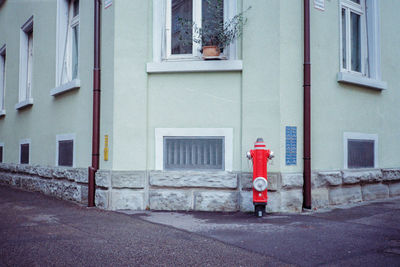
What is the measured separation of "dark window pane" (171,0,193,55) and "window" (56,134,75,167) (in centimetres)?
280

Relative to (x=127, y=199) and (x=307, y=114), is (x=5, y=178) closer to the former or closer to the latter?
(x=127, y=199)

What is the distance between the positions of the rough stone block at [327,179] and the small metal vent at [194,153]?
63.0 inches

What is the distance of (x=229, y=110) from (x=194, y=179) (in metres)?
1.27

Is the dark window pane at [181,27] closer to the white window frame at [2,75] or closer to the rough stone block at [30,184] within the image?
the rough stone block at [30,184]

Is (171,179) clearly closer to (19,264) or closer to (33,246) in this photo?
(33,246)

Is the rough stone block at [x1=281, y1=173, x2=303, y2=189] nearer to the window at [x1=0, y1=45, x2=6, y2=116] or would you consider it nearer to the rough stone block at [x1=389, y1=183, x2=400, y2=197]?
the rough stone block at [x1=389, y1=183, x2=400, y2=197]

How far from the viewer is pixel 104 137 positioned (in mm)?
7449

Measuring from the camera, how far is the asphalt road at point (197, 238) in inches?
160

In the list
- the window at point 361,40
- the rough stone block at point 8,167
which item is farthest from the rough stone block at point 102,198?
the rough stone block at point 8,167

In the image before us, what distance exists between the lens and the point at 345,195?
7.68m

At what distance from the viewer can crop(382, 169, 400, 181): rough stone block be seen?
8.60 m

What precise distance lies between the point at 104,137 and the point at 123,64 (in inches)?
51.1

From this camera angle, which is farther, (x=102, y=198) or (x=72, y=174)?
(x=72, y=174)

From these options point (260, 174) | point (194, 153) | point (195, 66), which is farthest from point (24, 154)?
point (260, 174)
